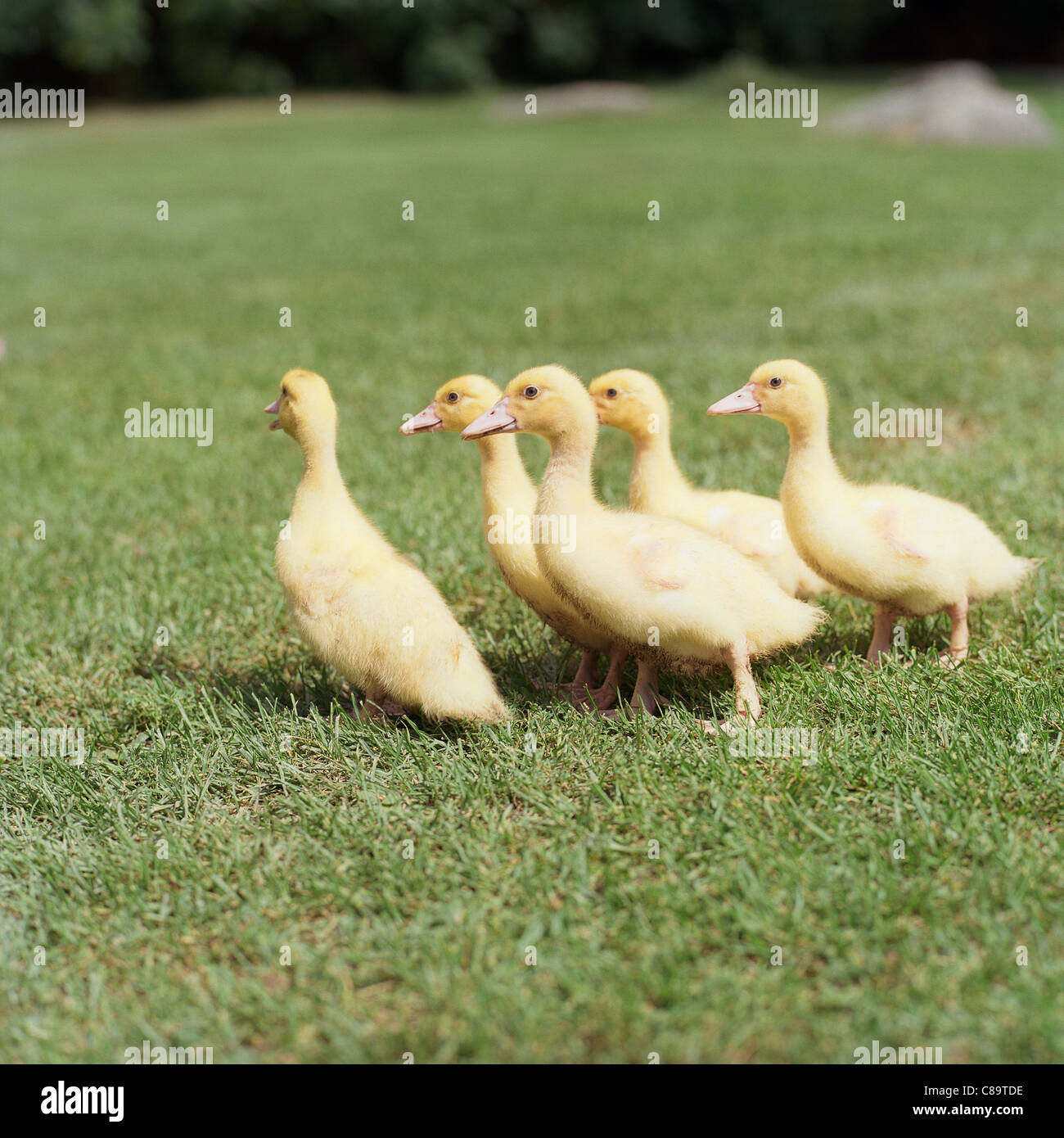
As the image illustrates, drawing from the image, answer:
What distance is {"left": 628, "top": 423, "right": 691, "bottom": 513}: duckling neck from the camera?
386cm

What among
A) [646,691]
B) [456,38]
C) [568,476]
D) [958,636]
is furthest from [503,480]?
[456,38]

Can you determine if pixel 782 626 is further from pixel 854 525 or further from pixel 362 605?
pixel 362 605

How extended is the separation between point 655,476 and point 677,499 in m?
0.11

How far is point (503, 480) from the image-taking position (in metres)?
3.66

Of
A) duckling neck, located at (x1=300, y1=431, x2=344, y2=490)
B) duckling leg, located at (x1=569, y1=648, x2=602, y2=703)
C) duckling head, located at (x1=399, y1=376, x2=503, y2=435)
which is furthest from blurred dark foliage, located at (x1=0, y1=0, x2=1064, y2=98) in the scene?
duckling leg, located at (x1=569, y1=648, x2=602, y2=703)

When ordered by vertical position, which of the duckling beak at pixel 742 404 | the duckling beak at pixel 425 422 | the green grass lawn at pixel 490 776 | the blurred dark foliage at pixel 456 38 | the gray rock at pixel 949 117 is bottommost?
the green grass lawn at pixel 490 776

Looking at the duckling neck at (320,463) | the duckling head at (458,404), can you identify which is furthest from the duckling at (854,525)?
the duckling neck at (320,463)

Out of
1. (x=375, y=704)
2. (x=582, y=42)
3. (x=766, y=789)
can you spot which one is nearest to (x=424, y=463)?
(x=375, y=704)

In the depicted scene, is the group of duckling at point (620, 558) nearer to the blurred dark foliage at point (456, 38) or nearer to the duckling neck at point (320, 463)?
the duckling neck at point (320, 463)

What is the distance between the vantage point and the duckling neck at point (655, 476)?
386 centimetres

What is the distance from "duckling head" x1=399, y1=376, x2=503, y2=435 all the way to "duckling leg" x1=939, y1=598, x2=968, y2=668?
160cm

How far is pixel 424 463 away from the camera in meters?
6.28

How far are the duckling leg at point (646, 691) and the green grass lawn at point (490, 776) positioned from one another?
103 mm
